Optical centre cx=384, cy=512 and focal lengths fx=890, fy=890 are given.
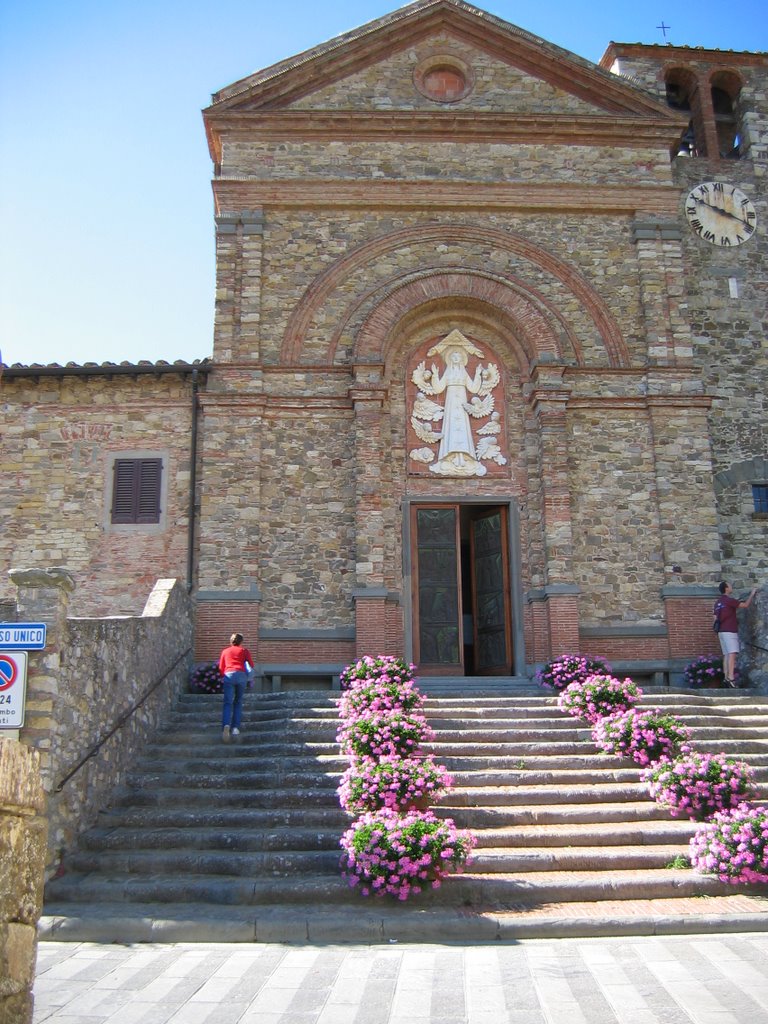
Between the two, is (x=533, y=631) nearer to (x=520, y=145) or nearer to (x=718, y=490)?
(x=718, y=490)

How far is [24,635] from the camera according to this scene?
8102mm

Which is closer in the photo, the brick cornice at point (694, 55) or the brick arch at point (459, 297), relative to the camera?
the brick arch at point (459, 297)

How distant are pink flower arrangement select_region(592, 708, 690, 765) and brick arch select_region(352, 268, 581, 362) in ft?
24.1

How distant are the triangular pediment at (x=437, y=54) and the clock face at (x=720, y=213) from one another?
2.02 metres

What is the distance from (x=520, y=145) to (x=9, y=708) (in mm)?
13863

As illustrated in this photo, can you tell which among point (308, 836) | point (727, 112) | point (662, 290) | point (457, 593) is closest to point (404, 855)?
point (308, 836)

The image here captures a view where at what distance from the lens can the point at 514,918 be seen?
704 centimetres

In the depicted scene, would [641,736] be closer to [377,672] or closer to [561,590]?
[377,672]

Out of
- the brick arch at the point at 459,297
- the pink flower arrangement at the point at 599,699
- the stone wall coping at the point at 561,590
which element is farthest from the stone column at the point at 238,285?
the pink flower arrangement at the point at 599,699

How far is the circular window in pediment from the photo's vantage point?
17344 millimetres

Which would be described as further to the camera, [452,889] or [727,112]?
[727,112]

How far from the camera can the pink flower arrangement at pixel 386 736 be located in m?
9.55

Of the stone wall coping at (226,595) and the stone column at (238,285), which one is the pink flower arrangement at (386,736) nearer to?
the stone wall coping at (226,595)

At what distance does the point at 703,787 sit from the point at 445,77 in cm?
1435
